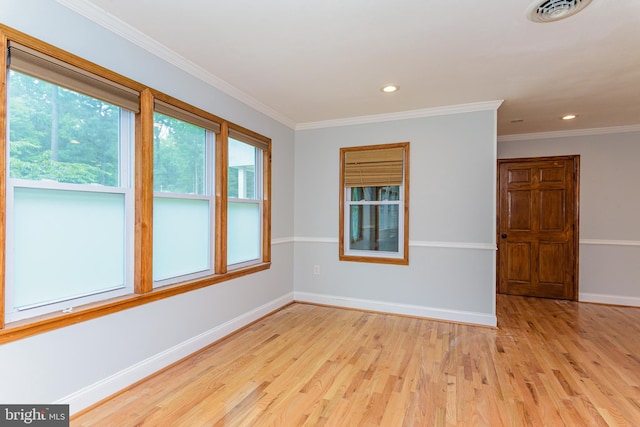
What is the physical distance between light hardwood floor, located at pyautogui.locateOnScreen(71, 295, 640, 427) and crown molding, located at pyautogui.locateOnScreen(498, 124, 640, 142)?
104 inches

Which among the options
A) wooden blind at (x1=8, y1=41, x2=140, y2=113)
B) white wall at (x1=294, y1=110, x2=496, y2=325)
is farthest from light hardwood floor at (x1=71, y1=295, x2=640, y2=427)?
wooden blind at (x1=8, y1=41, x2=140, y2=113)

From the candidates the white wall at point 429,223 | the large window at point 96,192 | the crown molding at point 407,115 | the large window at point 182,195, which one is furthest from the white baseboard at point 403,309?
the crown molding at point 407,115

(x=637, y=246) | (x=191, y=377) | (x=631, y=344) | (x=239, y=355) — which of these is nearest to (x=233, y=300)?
(x=239, y=355)

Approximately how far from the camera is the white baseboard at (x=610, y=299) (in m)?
4.30

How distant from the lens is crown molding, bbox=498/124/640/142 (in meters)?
4.37

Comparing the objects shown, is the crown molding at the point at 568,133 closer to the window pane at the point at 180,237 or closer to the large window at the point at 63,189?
the window pane at the point at 180,237

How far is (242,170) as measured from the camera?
3486mm

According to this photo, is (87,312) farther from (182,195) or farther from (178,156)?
(178,156)

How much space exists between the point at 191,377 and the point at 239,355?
46cm

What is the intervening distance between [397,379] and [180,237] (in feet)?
6.88

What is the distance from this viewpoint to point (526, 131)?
15.3 ft

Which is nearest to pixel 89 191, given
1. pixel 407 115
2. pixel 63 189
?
pixel 63 189

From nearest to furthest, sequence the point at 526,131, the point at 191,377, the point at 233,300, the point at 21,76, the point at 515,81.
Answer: the point at 21,76 → the point at 191,377 → the point at 515,81 → the point at 233,300 → the point at 526,131

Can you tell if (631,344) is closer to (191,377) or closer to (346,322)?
(346,322)
